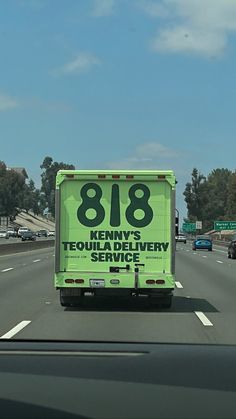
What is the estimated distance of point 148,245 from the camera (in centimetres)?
1409

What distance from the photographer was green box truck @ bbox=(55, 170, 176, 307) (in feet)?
45.9

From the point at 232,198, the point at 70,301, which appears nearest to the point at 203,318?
the point at 70,301

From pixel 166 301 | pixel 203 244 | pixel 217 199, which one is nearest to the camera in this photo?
pixel 166 301

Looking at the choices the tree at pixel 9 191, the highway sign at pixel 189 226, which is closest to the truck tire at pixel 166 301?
the highway sign at pixel 189 226

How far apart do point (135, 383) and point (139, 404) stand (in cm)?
14

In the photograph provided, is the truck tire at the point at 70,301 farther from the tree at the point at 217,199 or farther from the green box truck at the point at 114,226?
the tree at the point at 217,199

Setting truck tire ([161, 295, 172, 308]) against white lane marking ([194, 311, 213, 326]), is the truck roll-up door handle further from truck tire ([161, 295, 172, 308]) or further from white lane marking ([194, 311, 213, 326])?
white lane marking ([194, 311, 213, 326])

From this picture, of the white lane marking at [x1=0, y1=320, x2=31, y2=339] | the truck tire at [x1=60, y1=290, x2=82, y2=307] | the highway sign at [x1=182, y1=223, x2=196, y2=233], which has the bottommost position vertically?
the white lane marking at [x1=0, y1=320, x2=31, y2=339]

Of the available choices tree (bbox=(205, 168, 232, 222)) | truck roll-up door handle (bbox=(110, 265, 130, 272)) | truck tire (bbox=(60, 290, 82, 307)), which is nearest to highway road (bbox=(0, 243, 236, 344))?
truck tire (bbox=(60, 290, 82, 307))

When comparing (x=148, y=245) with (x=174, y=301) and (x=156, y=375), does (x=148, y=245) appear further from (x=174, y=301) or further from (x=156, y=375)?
(x=156, y=375)

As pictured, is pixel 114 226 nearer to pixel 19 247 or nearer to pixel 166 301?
pixel 166 301

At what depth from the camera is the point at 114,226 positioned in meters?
14.1

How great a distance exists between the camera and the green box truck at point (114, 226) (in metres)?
14.0

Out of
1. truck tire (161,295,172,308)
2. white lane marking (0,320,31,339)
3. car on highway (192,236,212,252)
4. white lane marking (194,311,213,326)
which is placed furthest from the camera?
car on highway (192,236,212,252)
